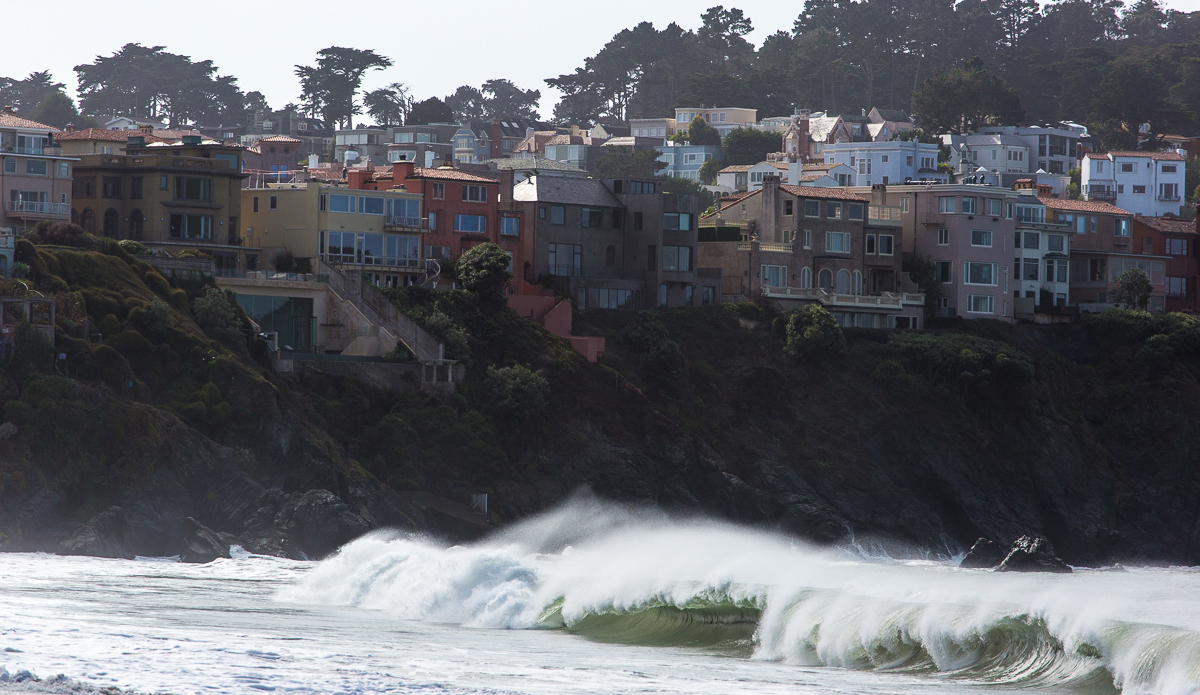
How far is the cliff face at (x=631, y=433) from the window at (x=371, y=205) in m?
7.35

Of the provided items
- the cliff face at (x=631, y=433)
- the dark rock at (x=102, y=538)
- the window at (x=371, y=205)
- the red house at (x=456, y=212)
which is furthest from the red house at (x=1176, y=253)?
the dark rock at (x=102, y=538)

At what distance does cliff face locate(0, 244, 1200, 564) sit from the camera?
181 ft

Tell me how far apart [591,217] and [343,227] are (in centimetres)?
1464

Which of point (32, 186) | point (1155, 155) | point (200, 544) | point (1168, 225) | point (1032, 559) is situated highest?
point (1155, 155)

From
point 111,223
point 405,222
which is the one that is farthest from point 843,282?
point 111,223

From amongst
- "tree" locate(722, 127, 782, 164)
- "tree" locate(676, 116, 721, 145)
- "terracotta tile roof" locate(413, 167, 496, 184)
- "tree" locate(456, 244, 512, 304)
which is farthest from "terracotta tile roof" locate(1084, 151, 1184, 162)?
"tree" locate(456, 244, 512, 304)

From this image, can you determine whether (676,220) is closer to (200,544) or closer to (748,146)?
(200,544)

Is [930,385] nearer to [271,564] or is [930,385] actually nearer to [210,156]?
[210,156]

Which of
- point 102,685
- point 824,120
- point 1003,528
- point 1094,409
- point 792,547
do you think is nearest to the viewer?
point 102,685

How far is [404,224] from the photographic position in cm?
7944

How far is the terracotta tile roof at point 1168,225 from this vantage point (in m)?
109

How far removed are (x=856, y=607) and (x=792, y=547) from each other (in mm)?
38537

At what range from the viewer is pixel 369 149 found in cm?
14638

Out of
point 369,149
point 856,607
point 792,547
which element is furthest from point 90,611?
point 369,149
